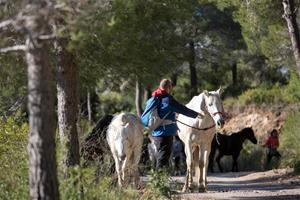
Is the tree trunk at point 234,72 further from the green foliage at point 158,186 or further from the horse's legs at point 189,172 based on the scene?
the green foliage at point 158,186

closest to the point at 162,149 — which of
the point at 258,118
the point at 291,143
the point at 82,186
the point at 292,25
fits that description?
the point at 82,186

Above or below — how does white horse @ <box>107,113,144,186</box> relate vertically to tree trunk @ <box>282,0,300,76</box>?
below

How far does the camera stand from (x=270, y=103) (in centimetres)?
3497

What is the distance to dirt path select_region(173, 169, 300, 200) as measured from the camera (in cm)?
1361

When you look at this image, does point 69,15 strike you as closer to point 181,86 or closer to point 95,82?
point 95,82

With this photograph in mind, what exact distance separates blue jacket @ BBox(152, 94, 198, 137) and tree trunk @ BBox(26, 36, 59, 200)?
21.8 ft

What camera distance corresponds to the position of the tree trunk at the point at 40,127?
259 inches

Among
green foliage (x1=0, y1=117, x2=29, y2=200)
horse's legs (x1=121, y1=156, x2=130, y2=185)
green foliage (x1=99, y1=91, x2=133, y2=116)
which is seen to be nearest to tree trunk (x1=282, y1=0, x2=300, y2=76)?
horse's legs (x1=121, y1=156, x2=130, y2=185)

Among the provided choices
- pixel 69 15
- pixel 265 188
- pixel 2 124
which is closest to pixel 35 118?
pixel 69 15

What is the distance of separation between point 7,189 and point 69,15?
9.05 ft

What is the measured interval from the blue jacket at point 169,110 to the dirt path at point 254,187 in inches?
45.2

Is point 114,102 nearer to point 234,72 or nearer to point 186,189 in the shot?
point 234,72

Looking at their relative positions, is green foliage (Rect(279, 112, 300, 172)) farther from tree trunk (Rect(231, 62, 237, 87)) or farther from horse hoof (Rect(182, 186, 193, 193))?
tree trunk (Rect(231, 62, 237, 87))

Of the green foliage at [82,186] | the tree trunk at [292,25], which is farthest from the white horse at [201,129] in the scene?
the green foliage at [82,186]
